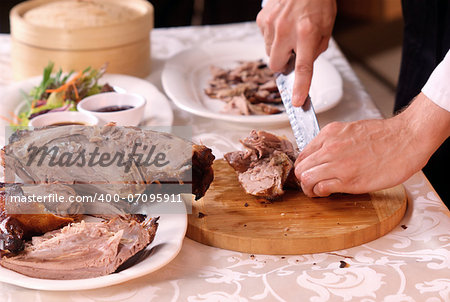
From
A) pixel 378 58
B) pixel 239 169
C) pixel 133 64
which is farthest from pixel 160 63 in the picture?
pixel 378 58

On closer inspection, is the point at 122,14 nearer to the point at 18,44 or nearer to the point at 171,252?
the point at 18,44

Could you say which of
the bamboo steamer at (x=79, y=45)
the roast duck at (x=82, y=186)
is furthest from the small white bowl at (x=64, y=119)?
the bamboo steamer at (x=79, y=45)

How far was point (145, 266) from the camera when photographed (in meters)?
1.33

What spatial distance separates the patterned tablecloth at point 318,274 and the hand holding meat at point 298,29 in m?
0.55

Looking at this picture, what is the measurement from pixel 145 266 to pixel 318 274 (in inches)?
15.9

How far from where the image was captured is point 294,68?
203cm

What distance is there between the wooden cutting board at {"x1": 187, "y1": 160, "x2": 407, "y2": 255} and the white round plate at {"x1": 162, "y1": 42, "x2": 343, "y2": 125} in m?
0.53

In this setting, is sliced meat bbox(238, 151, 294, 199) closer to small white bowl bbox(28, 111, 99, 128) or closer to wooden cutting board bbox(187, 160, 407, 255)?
wooden cutting board bbox(187, 160, 407, 255)

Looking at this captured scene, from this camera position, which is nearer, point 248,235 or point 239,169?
point 248,235

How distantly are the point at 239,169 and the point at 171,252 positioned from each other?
1.44 feet

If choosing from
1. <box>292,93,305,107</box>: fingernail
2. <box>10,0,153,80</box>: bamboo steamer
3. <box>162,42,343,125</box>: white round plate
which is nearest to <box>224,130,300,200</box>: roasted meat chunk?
<box>292,93,305,107</box>: fingernail

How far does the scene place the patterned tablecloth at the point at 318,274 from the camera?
1321mm

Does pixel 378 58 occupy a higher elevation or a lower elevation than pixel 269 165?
lower

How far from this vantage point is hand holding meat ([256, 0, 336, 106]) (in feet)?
6.43
